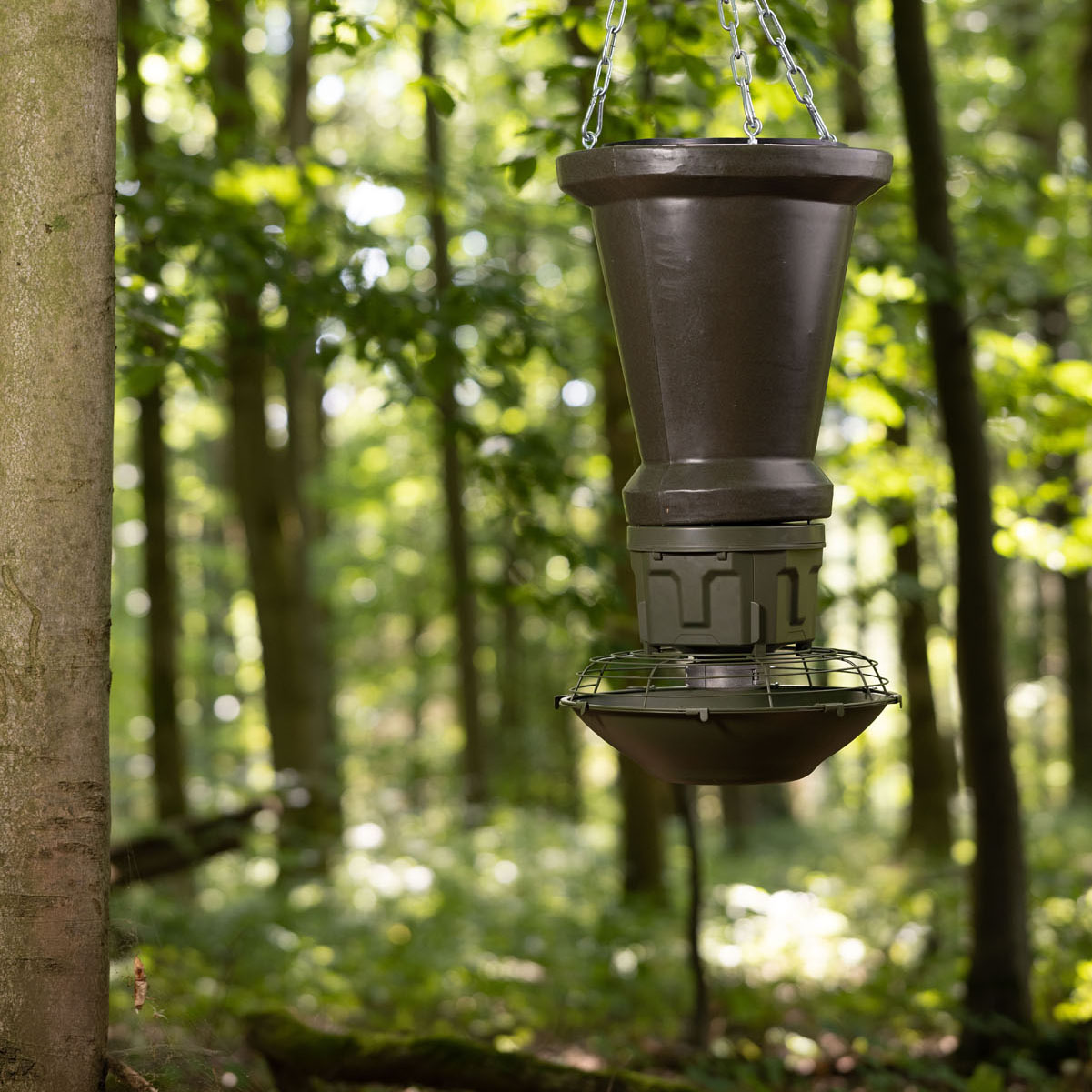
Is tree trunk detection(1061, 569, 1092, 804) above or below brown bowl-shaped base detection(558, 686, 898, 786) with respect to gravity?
below

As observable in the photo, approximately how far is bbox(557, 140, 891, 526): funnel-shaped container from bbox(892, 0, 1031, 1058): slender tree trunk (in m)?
3.30

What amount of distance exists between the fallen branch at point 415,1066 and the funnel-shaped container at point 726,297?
1947 millimetres

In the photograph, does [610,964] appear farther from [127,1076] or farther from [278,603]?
[127,1076]

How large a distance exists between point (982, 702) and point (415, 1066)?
10.2 ft

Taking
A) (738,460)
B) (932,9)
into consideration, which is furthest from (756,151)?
(932,9)

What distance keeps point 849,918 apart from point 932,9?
10053mm

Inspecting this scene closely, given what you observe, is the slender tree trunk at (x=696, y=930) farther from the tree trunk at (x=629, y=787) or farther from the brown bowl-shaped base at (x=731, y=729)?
the brown bowl-shaped base at (x=731, y=729)

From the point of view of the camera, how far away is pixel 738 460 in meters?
2.44

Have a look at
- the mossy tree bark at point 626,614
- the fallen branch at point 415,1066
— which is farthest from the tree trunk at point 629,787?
the fallen branch at point 415,1066

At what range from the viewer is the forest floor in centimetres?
542

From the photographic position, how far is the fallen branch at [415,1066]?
3.59m

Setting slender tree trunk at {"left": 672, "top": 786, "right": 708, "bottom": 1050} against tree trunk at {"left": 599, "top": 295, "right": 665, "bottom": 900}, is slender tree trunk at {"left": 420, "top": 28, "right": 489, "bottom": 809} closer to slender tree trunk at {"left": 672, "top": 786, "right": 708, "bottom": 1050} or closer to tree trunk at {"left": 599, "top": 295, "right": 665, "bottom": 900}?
tree trunk at {"left": 599, "top": 295, "right": 665, "bottom": 900}

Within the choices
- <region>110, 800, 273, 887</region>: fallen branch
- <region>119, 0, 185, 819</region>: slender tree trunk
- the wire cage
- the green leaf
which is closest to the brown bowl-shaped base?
the wire cage

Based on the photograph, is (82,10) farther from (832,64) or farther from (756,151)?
(832,64)
